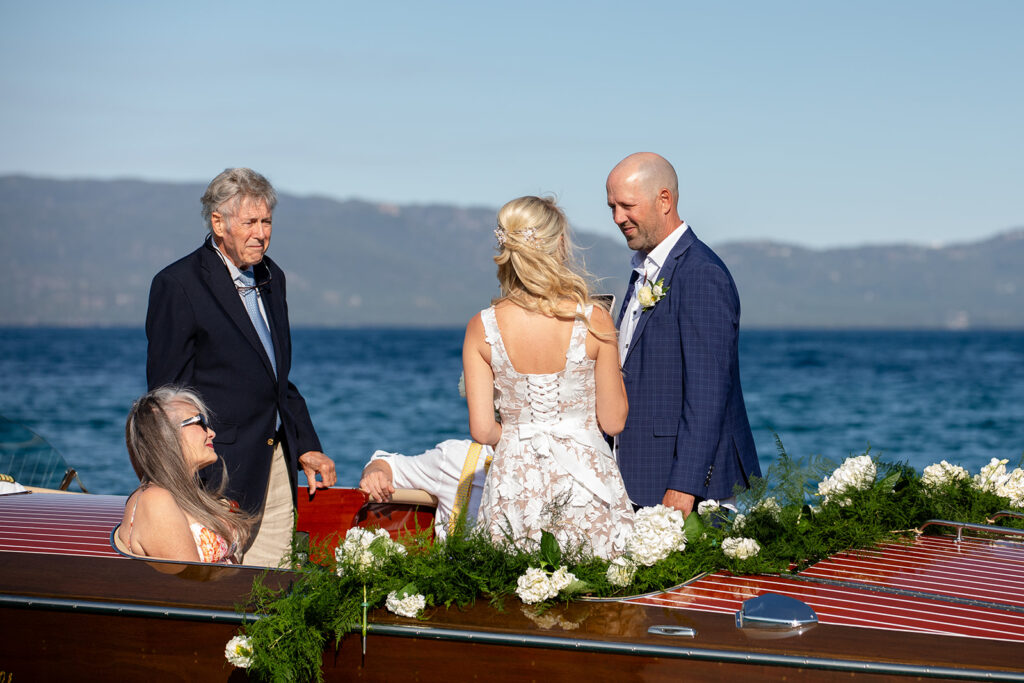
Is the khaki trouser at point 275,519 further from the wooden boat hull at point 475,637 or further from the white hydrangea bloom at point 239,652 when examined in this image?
the white hydrangea bloom at point 239,652

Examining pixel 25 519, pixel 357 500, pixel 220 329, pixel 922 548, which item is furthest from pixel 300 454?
pixel 922 548

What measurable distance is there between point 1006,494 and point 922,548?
850 millimetres

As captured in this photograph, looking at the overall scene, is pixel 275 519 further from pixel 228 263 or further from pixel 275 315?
pixel 228 263

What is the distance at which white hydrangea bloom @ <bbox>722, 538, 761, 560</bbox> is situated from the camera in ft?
11.0

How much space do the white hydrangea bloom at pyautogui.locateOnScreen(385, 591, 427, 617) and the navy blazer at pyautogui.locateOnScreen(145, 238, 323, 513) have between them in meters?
1.25

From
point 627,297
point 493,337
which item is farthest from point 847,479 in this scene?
point 493,337

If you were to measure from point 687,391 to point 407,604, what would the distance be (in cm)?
136

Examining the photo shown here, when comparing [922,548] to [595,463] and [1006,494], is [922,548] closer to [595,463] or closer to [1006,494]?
[1006,494]

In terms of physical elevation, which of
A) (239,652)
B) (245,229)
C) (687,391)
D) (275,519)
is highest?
(245,229)

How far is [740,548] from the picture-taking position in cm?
335

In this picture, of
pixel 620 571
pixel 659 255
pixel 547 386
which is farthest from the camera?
pixel 659 255

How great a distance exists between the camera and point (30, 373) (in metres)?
48.0

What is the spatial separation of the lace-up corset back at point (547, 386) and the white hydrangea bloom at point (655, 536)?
1.27ft

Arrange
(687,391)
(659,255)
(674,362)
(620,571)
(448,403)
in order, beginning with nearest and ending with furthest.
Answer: (620,571) < (687,391) < (674,362) < (659,255) < (448,403)
